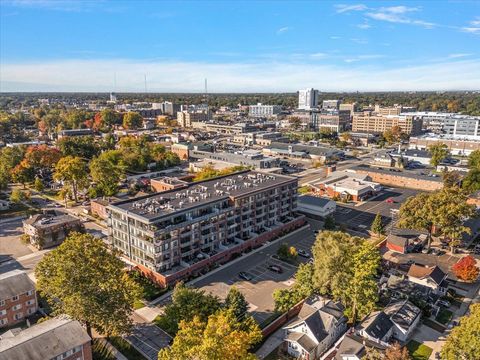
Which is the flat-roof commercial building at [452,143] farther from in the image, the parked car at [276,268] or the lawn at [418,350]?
the lawn at [418,350]

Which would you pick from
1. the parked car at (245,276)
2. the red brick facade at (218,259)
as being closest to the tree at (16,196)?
the red brick facade at (218,259)

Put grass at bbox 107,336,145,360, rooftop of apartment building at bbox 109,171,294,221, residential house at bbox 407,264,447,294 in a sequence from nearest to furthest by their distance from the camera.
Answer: grass at bbox 107,336,145,360
residential house at bbox 407,264,447,294
rooftop of apartment building at bbox 109,171,294,221

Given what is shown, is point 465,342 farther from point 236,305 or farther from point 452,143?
point 452,143

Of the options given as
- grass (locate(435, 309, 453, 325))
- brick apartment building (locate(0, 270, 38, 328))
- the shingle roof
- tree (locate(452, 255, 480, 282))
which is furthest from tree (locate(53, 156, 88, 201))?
tree (locate(452, 255, 480, 282))

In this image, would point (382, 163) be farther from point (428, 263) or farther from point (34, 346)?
point (34, 346)

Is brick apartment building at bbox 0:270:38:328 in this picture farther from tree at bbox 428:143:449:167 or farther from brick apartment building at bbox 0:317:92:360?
tree at bbox 428:143:449:167

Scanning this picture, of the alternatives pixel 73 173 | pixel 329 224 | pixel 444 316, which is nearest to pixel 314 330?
pixel 444 316

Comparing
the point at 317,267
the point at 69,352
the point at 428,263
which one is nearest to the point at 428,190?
the point at 428,263
